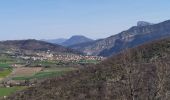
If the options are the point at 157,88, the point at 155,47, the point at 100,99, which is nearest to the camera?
the point at 157,88

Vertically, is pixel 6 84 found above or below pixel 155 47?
below

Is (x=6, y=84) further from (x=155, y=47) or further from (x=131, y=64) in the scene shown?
(x=131, y=64)

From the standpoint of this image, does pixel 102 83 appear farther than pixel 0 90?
No

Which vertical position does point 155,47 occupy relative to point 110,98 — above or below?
above

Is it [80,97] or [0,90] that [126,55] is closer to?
[80,97]

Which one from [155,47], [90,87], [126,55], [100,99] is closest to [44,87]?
[90,87]

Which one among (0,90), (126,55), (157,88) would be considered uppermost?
(126,55)

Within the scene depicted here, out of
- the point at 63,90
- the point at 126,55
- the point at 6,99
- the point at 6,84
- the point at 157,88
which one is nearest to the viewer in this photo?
the point at 157,88

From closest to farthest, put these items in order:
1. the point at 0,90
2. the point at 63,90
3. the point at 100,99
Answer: the point at 100,99 → the point at 63,90 → the point at 0,90

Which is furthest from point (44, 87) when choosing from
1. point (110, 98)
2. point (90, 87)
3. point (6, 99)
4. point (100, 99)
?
point (110, 98)
